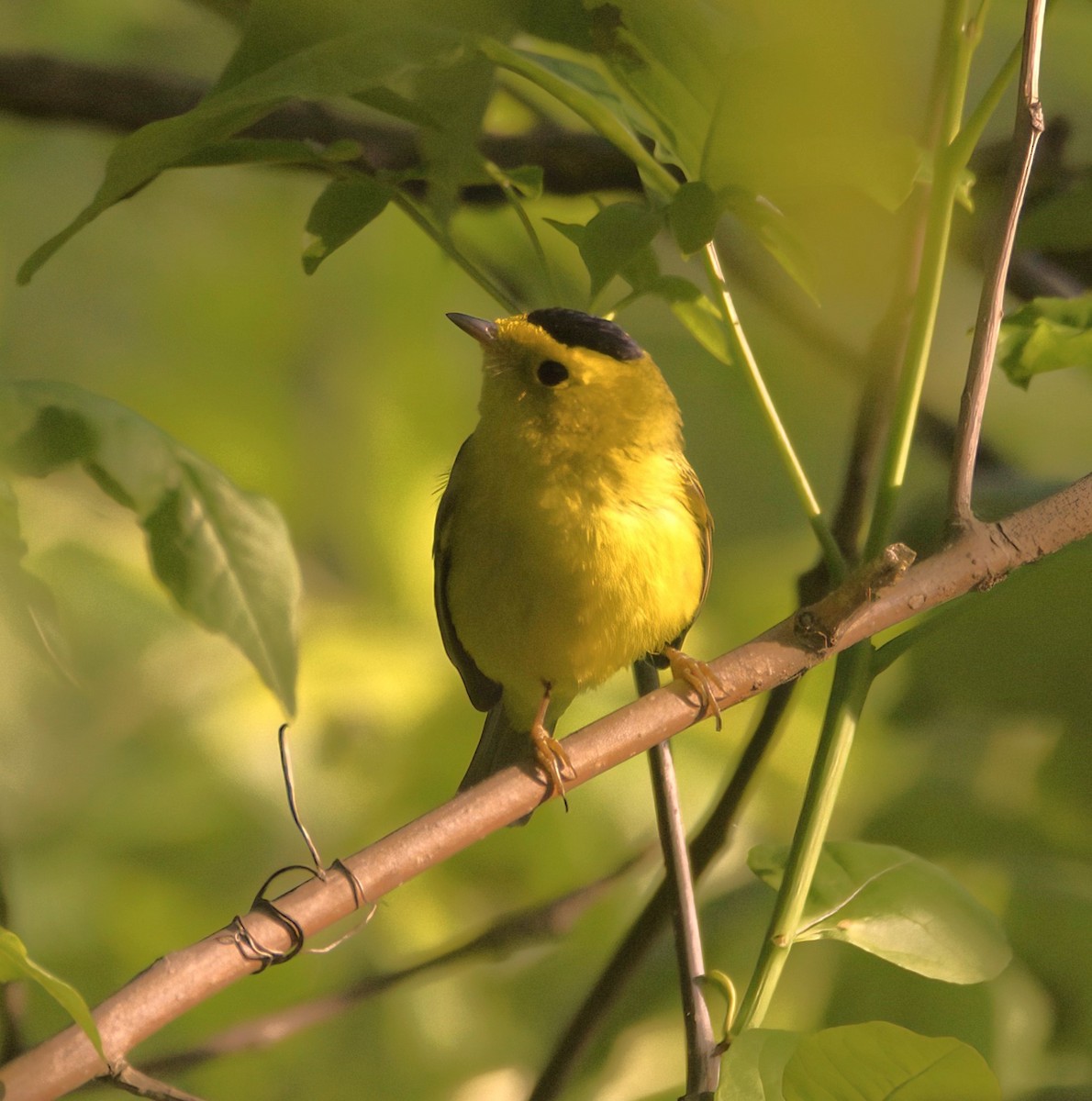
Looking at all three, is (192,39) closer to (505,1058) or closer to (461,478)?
(461,478)

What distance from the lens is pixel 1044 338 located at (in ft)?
4.86

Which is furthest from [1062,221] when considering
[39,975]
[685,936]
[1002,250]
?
[39,975]

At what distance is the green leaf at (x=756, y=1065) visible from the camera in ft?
3.59

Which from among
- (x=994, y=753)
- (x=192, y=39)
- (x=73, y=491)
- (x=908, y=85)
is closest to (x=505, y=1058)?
(x=994, y=753)

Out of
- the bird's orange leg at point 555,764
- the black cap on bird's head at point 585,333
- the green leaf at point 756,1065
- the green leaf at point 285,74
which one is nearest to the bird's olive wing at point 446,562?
the black cap on bird's head at point 585,333

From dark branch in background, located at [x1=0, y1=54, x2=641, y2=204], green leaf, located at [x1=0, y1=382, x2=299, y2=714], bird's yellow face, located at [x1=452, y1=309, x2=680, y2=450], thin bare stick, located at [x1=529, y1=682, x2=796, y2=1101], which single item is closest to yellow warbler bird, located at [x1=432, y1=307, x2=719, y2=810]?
bird's yellow face, located at [x1=452, y1=309, x2=680, y2=450]

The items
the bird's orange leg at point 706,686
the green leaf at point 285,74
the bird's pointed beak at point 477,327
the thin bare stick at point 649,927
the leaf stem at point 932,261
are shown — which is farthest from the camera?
the bird's pointed beak at point 477,327

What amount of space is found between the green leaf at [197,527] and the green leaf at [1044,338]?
81cm

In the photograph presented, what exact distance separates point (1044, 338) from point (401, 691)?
5.37 ft

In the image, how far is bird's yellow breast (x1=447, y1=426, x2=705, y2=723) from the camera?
1.97m

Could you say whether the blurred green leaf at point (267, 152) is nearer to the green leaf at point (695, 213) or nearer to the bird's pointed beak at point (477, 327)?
the green leaf at point (695, 213)

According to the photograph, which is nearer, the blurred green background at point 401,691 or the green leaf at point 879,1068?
the green leaf at point 879,1068

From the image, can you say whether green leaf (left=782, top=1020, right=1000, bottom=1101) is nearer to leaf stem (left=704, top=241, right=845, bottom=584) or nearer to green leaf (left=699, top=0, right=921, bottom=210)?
leaf stem (left=704, top=241, right=845, bottom=584)

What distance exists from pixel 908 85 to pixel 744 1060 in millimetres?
898
